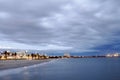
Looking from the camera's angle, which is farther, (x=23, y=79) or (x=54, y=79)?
(x=54, y=79)

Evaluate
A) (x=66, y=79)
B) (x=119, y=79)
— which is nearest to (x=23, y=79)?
(x=66, y=79)

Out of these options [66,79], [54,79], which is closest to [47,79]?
[54,79]

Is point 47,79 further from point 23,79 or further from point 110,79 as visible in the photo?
point 110,79

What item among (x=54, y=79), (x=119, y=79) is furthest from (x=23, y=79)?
(x=119, y=79)

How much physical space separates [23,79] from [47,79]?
14.6 feet

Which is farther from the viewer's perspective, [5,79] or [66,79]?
[66,79]

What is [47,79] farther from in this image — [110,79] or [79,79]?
[110,79]

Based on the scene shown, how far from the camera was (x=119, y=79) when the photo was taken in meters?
37.2

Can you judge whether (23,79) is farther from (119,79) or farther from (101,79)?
(119,79)

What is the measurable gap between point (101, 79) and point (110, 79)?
1.72 metres

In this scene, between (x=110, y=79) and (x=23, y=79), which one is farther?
(x=110, y=79)

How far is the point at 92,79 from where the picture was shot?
37688 millimetres

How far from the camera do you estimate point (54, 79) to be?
121 feet

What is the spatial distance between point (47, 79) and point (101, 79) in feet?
34.7
